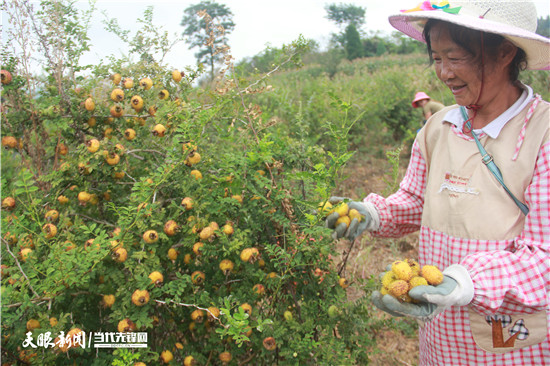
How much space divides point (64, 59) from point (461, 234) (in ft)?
6.30

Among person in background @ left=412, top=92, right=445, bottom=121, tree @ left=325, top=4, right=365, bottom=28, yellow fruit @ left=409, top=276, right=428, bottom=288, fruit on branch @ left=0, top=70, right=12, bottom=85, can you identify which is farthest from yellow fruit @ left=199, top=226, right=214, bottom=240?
tree @ left=325, top=4, right=365, bottom=28

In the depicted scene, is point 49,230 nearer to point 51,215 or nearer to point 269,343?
point 51,215

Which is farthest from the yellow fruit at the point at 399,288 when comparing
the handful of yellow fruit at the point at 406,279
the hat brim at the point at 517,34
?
the hat brim at the point at 517,34

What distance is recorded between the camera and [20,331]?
143cm

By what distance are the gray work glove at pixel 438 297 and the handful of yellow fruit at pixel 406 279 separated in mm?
21

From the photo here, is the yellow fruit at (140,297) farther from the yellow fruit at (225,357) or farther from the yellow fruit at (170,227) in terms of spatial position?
the yellow fruit at (225,357)

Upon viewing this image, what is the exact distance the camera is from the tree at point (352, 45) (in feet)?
98.1

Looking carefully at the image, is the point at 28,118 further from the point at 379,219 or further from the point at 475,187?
the point at 475,187

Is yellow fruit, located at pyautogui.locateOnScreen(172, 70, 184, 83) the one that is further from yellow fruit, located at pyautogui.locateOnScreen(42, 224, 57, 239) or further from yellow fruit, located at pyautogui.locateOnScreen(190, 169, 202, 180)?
yellow fruit, located at pyautogui.locateOnScreen(42, 224, 57, 239)

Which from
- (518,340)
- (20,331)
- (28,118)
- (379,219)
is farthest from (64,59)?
(518,340)

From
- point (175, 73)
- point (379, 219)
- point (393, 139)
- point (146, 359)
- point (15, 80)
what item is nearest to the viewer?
point (146, 359)

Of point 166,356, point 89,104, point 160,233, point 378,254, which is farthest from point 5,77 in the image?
point 378,254

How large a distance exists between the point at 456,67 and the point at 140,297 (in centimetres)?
132

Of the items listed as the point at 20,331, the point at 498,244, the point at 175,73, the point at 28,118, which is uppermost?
the point at 175,73
